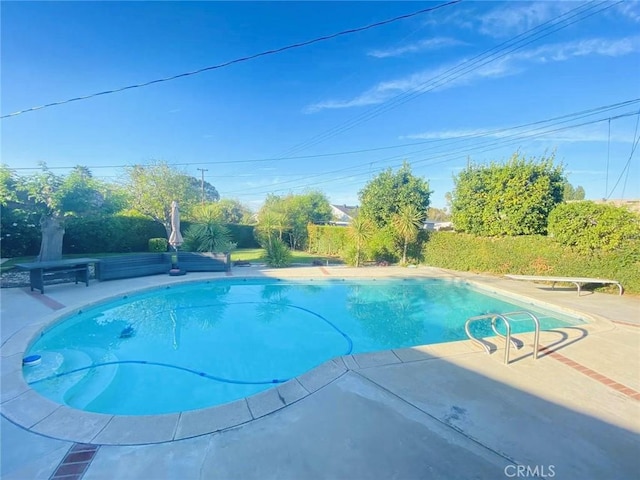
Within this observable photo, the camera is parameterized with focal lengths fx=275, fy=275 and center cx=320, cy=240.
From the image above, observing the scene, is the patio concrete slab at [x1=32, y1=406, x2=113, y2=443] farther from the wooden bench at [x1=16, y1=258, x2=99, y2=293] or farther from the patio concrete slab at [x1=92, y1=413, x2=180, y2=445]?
the wooden bench at [x1=16, y1=258, x2=99, y2=293]

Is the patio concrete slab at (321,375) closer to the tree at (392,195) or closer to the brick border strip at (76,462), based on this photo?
the brick border strip at (76,462)

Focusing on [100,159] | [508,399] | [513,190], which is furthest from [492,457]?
[100,159]

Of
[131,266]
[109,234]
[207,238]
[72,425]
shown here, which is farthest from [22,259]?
[72,425]

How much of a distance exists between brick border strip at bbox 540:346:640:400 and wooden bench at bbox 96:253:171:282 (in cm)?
1229

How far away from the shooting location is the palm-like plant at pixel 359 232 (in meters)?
15.0

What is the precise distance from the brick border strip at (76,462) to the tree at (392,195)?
1494 centimetres

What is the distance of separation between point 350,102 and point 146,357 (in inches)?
658

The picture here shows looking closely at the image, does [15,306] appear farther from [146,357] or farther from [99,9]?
[99,9]

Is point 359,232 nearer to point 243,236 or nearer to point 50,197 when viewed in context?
point 243,236

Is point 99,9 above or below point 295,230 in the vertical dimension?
above

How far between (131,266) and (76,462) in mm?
9689

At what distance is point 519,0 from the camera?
7988 mm

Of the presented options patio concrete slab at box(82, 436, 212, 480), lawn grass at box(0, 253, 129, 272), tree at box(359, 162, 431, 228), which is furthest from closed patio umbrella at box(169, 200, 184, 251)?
tree at box(359, 162, 431, 228)

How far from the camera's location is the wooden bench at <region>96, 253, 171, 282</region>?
980 cm
